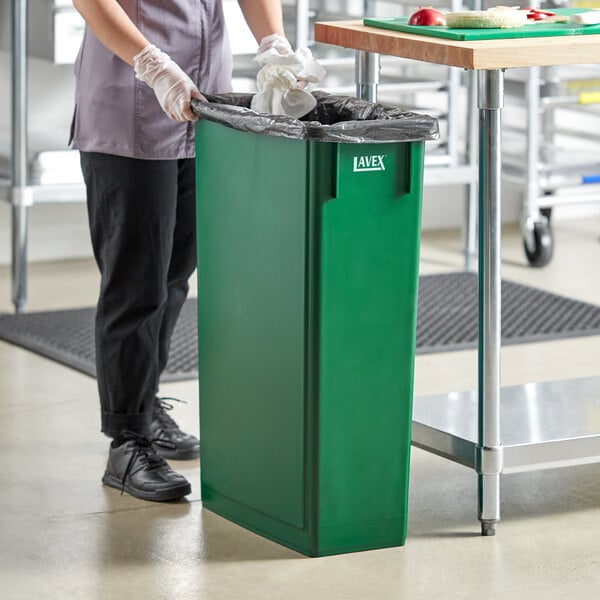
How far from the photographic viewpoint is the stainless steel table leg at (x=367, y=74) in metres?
3.08

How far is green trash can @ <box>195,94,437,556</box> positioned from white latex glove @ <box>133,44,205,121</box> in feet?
0.13

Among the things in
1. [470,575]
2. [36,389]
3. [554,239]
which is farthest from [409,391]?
[554,239]

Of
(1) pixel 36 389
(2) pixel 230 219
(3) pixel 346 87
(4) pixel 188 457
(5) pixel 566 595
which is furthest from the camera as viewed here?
(3) pixel 346 87

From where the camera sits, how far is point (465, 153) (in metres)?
5.39

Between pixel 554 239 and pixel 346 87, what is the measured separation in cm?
117

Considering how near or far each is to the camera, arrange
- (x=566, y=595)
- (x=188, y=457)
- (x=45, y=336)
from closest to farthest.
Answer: (x=566, y=595), (x=188, y=457), (x=45, y=336)

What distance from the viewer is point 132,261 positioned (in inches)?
117

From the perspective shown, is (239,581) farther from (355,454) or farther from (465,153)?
(465,153)

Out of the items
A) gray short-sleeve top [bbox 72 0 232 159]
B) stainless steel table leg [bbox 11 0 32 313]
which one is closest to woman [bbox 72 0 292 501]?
gray short-sleeve top [bbox 72 0 232 159]

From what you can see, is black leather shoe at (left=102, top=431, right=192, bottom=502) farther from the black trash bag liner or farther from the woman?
the black trash bag liner

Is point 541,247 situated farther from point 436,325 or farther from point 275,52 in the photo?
point 275,52

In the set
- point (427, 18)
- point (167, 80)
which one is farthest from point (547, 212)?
point (167, 80)

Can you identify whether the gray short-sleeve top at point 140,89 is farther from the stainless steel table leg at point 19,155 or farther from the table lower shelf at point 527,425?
the stainless steel table leg at point 19,155

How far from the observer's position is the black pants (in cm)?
295
